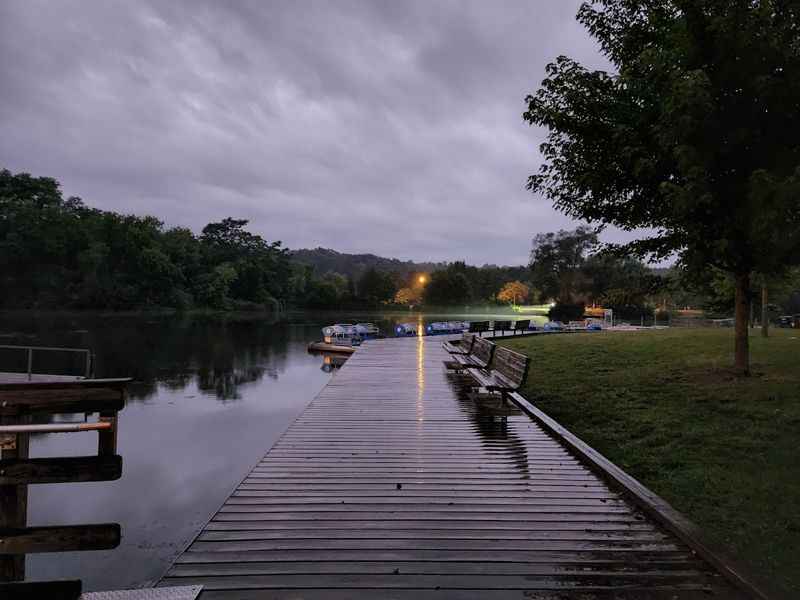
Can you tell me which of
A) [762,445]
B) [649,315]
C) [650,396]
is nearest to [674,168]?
[650,396]

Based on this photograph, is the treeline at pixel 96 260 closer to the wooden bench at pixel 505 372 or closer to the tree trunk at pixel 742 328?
the wooden bench at pixel 505 372

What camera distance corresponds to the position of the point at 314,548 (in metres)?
3.34

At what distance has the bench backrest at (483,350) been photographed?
999 centimetres

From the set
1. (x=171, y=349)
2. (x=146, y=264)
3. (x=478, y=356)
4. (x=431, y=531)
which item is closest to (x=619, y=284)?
(x=478, y=356)

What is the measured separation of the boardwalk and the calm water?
0.76 metres

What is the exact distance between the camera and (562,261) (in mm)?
69688

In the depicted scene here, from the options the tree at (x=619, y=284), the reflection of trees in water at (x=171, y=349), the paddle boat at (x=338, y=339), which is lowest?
the reflection of trees in water at (x=171, y=349)

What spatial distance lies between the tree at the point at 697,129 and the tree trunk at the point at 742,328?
25 millimetres

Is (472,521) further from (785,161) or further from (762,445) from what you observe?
(785,161)

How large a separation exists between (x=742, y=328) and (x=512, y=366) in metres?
5.18

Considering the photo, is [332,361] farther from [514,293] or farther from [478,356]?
[514,293]

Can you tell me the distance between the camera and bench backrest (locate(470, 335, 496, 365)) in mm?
9992

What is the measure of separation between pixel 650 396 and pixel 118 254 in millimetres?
76869

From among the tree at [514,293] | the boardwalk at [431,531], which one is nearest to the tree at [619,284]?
the boardwalk at [431,531]
